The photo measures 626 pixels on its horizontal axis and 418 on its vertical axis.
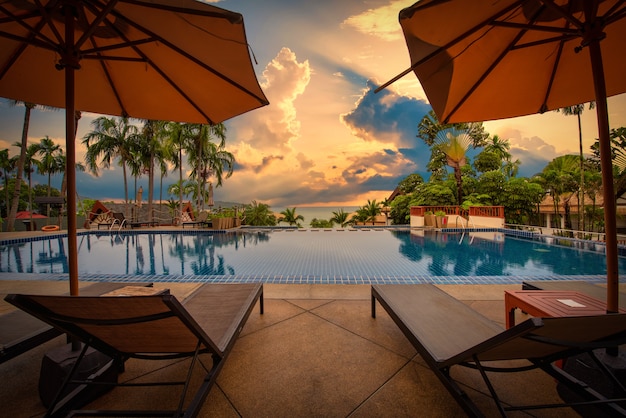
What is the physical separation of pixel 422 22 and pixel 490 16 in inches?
26.1

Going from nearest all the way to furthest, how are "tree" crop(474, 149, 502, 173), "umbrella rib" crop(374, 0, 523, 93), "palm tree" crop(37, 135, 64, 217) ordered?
"umbrella rib" crop(374, 0, 523, 93), "tree" crop(474, 149, 502, 173), "palm tree" crop(37, 135, 64, 217)

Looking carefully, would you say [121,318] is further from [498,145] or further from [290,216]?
[498,145]

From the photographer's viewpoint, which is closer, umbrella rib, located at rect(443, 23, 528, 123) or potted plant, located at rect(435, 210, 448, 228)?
umbrella rib, located at rect(443, 23, 528, 123)

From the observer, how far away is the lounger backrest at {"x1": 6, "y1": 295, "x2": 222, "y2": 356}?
1.25 metres

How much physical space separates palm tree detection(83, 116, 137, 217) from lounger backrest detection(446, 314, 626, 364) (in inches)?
975

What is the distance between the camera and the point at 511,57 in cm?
303

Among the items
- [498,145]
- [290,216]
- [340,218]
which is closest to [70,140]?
[290,216]

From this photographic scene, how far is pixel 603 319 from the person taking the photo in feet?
3.86

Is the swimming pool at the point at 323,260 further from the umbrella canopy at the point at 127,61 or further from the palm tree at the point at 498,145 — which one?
the palm tree at the point at 498,145

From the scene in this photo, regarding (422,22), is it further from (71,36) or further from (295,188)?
(295,188)

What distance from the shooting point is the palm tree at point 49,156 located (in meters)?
28.0

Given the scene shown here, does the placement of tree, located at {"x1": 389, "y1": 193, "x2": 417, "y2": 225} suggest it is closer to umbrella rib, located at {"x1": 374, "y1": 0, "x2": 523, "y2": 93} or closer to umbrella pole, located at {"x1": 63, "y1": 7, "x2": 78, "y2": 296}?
umbrella rib, located at {"x1": 374, "y1": 0, "x2": 523, "y2": 93}

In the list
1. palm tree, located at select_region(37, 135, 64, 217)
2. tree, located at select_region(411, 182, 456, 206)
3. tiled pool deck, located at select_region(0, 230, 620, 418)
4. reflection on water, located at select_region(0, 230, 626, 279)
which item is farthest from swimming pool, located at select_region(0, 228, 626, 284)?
palm tree, located at select_region(37, 135, 64, 217)

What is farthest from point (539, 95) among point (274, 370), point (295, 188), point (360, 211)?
point (295, 188)
